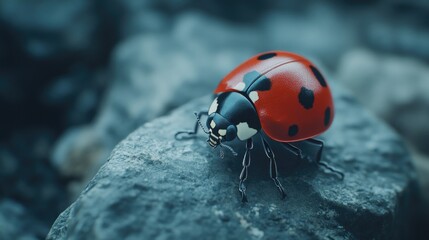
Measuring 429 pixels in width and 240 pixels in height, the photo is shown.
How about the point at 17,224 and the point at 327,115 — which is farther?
the point at 17,224

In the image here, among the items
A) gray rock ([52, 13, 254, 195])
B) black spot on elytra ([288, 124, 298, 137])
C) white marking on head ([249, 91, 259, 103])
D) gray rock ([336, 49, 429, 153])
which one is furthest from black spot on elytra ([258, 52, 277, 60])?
gray rock ([336, 49, 429, 153])

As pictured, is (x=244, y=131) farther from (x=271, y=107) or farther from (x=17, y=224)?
(x=17, y=224)

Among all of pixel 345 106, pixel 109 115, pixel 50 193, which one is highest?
pixel 345 106

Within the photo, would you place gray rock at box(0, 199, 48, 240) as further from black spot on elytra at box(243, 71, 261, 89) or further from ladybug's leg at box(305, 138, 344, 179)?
ladybug's leg at box(305, 138, 344, 179)

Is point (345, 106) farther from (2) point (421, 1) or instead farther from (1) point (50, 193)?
→ (1) point (50, 193)

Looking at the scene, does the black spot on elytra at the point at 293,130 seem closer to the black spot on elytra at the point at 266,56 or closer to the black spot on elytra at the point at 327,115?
the black spot on elytra at the point at 327,115

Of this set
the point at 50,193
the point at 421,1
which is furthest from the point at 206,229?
the point at 421,1

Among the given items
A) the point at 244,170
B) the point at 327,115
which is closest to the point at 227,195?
the point at 244,170
